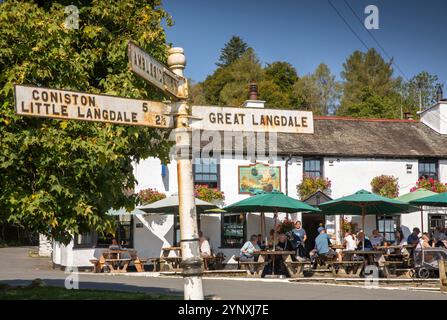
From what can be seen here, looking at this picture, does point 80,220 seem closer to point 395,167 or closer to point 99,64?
point 99,64

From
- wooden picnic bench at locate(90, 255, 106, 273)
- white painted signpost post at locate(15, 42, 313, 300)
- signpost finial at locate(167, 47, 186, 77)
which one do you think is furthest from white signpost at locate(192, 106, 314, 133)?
wooden picnic bench at locate(90, 255, 106, 273)

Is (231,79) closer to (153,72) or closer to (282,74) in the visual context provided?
(282,74)

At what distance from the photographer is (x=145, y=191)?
2655 centimetres

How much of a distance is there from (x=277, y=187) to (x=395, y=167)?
212 inches

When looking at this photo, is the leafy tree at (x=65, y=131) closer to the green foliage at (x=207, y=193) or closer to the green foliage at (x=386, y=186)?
the green foliage at (x=207, y=193)

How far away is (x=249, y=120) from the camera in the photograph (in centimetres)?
818

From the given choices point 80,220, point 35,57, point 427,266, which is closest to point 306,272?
point 427,266

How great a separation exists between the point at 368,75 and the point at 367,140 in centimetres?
5277

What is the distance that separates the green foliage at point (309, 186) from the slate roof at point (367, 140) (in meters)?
1.13

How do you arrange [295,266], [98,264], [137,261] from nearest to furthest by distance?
1. [295,266]
2. [98,264]
3. [137,261]

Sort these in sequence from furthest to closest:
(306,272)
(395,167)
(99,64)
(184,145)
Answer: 1. (395,167)
2. (306,272)
3. (99,64)
4. (184,145)

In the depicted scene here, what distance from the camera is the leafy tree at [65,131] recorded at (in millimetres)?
10281

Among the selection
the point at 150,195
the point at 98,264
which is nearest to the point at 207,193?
the point at 150,195

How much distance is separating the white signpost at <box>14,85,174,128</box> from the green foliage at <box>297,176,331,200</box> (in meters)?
20.5
